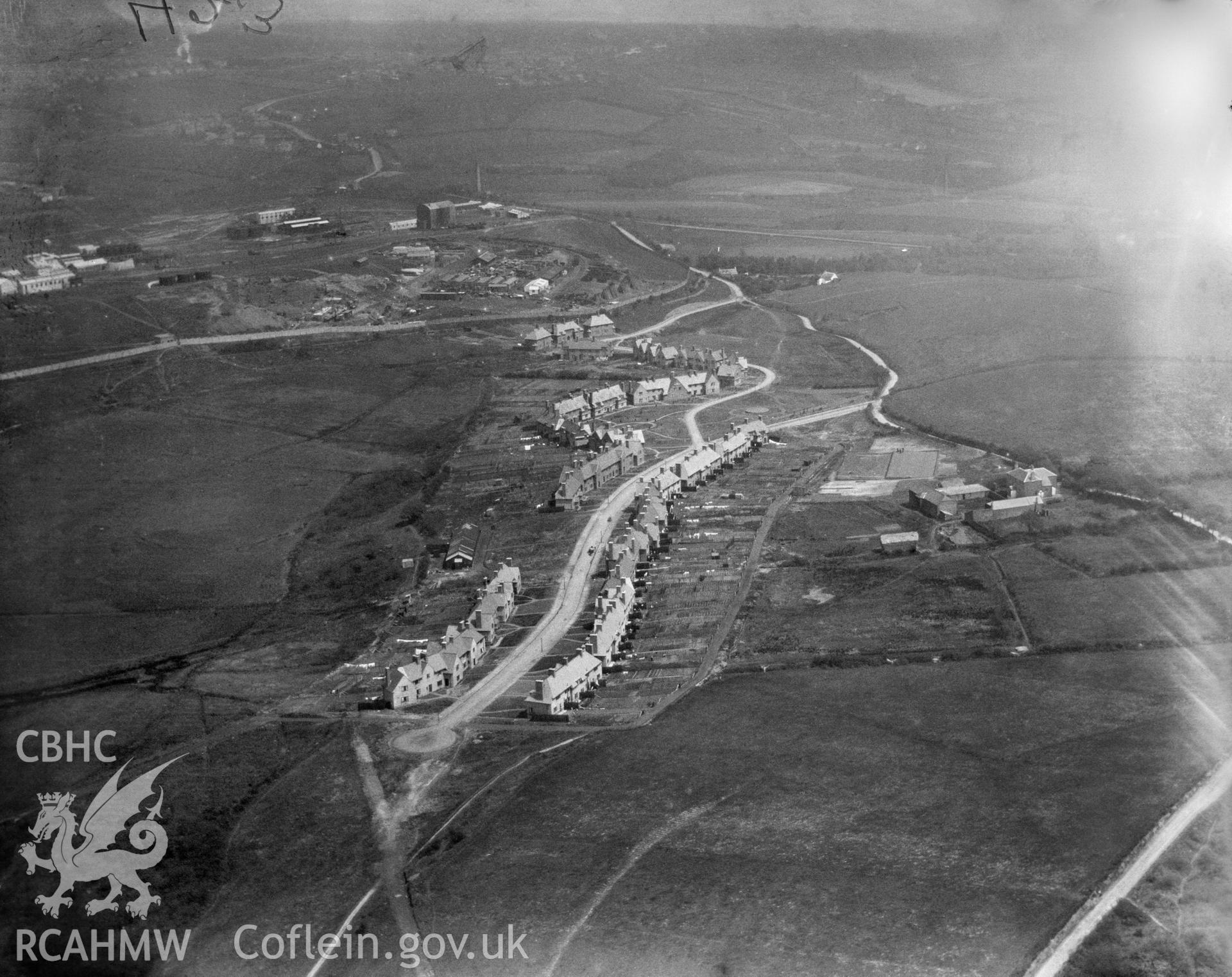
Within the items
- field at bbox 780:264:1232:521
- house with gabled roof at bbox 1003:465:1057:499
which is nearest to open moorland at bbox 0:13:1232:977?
field at bbox 780:264:1232:521

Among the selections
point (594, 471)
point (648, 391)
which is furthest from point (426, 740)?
point (648, 391)

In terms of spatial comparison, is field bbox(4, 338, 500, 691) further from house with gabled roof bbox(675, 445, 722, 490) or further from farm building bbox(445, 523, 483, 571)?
house with gabled roof bbox(675, 445, 722, 490)

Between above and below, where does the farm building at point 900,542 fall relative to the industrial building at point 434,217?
below

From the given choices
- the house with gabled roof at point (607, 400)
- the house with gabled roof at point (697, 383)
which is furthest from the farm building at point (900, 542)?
the house with gabled roof at point (697, 383)

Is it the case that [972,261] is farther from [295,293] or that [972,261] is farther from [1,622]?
[1,622]

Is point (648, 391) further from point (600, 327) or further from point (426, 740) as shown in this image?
point (426, 740)

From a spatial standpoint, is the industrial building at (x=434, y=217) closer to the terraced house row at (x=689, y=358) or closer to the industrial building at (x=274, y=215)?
the industrial building at (x=274, y=215)

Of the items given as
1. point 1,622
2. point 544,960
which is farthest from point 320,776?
point 1,622

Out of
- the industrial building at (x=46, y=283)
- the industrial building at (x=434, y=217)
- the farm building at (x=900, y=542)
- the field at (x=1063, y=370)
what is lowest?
the field at (x=1063, y=370)
